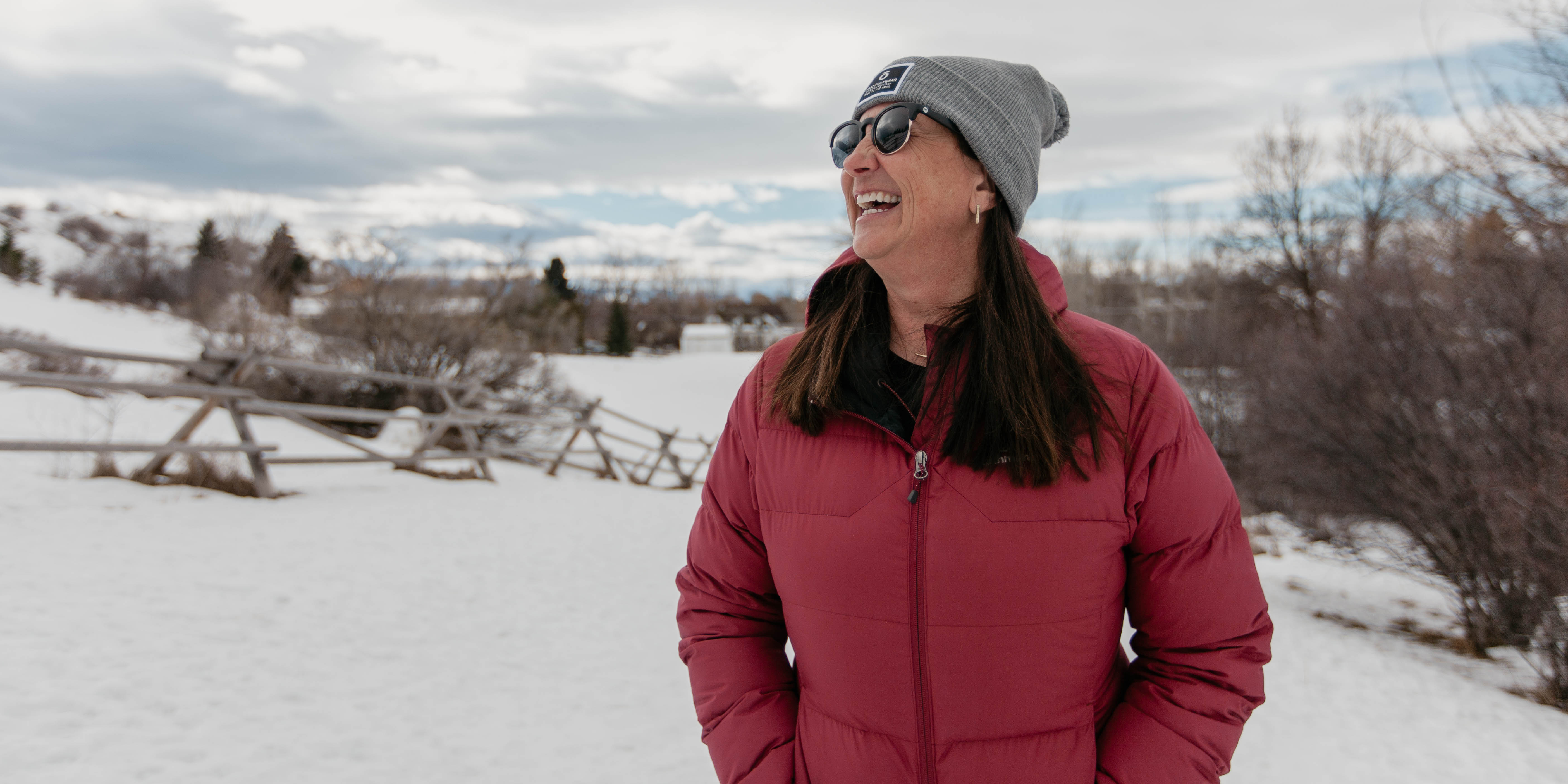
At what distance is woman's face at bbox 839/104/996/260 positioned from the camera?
4.58 ft

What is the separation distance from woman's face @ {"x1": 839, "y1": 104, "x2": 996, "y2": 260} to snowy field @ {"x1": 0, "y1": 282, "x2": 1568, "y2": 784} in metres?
3.43

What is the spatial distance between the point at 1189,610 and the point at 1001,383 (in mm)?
463

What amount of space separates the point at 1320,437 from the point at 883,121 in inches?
430

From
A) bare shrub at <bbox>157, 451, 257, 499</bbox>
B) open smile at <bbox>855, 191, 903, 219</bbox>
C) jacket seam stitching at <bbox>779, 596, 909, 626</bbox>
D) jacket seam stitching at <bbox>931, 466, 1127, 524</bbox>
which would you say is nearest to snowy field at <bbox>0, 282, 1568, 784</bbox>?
bare shrub at <bbox>157, 451, 257, 499</bbox>

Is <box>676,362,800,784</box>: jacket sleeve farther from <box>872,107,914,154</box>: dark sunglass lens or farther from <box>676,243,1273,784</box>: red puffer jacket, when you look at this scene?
<box>872,107,914,154</box>: dark sunglass lens

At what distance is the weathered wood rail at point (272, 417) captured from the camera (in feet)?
21.9

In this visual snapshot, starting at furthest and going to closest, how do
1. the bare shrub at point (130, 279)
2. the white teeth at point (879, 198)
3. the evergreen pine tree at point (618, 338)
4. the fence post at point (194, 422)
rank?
the evergreen pine tree at point (618, 338), the bare shrub at point (130, 279), the fence post at point (194, 422), the white teeth at point (879, 198)

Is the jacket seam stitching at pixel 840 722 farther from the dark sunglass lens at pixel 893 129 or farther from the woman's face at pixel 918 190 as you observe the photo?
the dark sunglass lens at pixel 893 129

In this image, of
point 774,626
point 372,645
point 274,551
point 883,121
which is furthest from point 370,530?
point 883,121

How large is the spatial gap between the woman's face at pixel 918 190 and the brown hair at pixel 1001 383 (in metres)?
0.08

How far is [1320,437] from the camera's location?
1026 centimetres

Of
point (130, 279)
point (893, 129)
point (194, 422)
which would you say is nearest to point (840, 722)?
point (893, 129)

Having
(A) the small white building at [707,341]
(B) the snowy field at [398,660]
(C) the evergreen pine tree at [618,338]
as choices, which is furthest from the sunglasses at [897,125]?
(A) the small white building at [707,341]

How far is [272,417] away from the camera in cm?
1509
